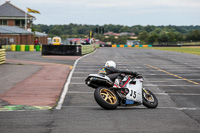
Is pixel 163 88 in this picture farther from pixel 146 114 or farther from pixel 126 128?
pixel 126 128

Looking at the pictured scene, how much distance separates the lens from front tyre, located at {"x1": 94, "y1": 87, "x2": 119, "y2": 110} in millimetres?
9234

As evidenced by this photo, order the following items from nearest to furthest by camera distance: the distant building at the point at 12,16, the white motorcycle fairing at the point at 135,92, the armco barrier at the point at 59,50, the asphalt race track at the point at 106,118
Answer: the asphalt race track at the point at 106,118 → the white motorcycle fairing at the point at 135,92 → the armco barrier at the point at 59,50 → the distant building at the point at 12,16

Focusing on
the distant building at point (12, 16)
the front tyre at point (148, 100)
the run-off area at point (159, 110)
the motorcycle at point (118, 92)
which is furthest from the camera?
the distant building at point (12, 16)

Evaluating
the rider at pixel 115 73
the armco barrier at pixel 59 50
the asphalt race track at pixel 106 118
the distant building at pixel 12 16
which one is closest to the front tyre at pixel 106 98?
the asphalt race track at pixel 106 118

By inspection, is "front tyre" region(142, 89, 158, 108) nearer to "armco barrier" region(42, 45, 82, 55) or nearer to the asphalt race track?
the asphalt race track

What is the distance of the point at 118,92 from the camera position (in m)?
9.88

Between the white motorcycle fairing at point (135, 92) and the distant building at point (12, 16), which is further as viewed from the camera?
the distant building at point (12, 16)

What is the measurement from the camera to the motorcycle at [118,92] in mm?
9414

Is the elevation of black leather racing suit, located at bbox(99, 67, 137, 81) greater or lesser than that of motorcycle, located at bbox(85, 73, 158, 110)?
Result: greater

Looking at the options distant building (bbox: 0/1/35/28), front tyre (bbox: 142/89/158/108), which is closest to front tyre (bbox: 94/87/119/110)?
front tyre (bbox: 142/89/158/108)

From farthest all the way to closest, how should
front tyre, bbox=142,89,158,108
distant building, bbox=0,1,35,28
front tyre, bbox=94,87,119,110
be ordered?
1. distant building, bbox=0,1,35,28
2. front tyre, bbox=142,89,158,108
3. front tyre, bbox=94,87,119,110

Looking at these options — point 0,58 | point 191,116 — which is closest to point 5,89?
point 191,116

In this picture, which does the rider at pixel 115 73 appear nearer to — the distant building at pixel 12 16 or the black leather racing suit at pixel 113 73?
the black leather racing suit at pixel 113 73

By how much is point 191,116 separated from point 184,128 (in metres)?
1.62
